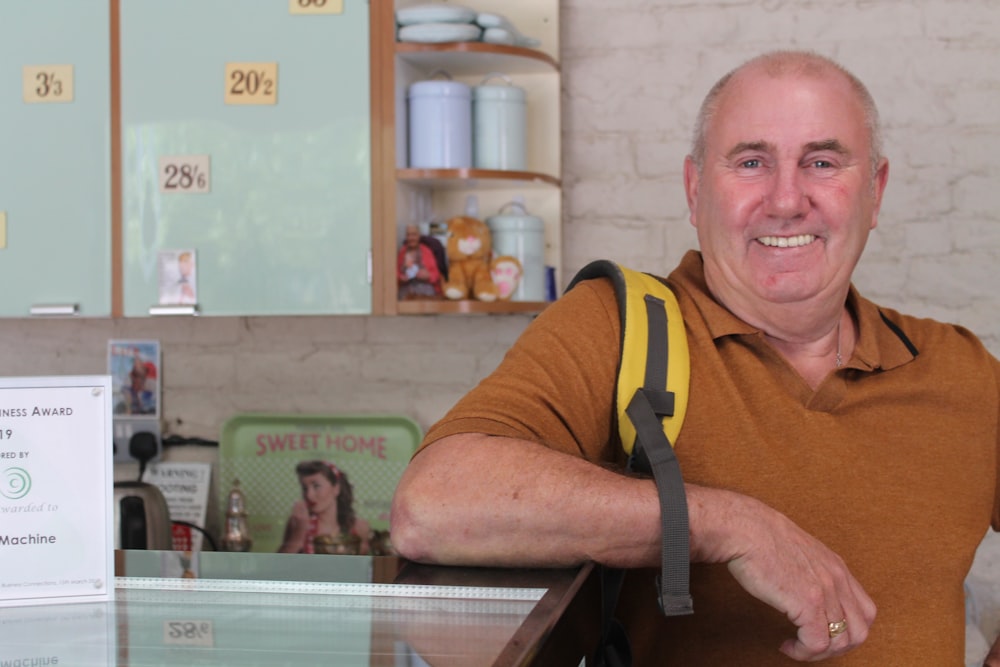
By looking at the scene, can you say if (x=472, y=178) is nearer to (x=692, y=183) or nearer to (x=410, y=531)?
(x=692, y=183)

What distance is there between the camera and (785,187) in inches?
58.6

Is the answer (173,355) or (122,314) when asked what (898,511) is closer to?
(122,314)

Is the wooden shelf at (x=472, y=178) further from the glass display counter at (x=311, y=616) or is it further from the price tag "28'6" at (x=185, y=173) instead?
the glass display counter at (x=311, y=616)

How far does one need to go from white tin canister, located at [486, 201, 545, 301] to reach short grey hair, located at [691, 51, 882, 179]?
706 mm

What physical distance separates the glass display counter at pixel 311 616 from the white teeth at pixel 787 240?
662 mm

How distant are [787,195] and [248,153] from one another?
1132 millimetres

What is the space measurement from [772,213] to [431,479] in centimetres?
62

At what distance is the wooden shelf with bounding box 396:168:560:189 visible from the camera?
2.20m

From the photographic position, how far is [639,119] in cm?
246

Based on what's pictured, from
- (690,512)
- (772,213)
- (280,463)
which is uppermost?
(772,213)

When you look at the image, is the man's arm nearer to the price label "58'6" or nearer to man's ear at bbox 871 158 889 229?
the price label "58'6"

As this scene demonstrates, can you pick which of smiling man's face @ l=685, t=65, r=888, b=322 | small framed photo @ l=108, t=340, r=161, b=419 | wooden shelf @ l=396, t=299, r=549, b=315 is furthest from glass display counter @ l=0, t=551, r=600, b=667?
small framed photo @ l=108, t=340, r=161, b=419

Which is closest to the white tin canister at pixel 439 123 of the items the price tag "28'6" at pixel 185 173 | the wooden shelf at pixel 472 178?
the wooden shelf at pixel 472 178

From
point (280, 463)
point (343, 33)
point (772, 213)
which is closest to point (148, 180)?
→ point (343, 33)
